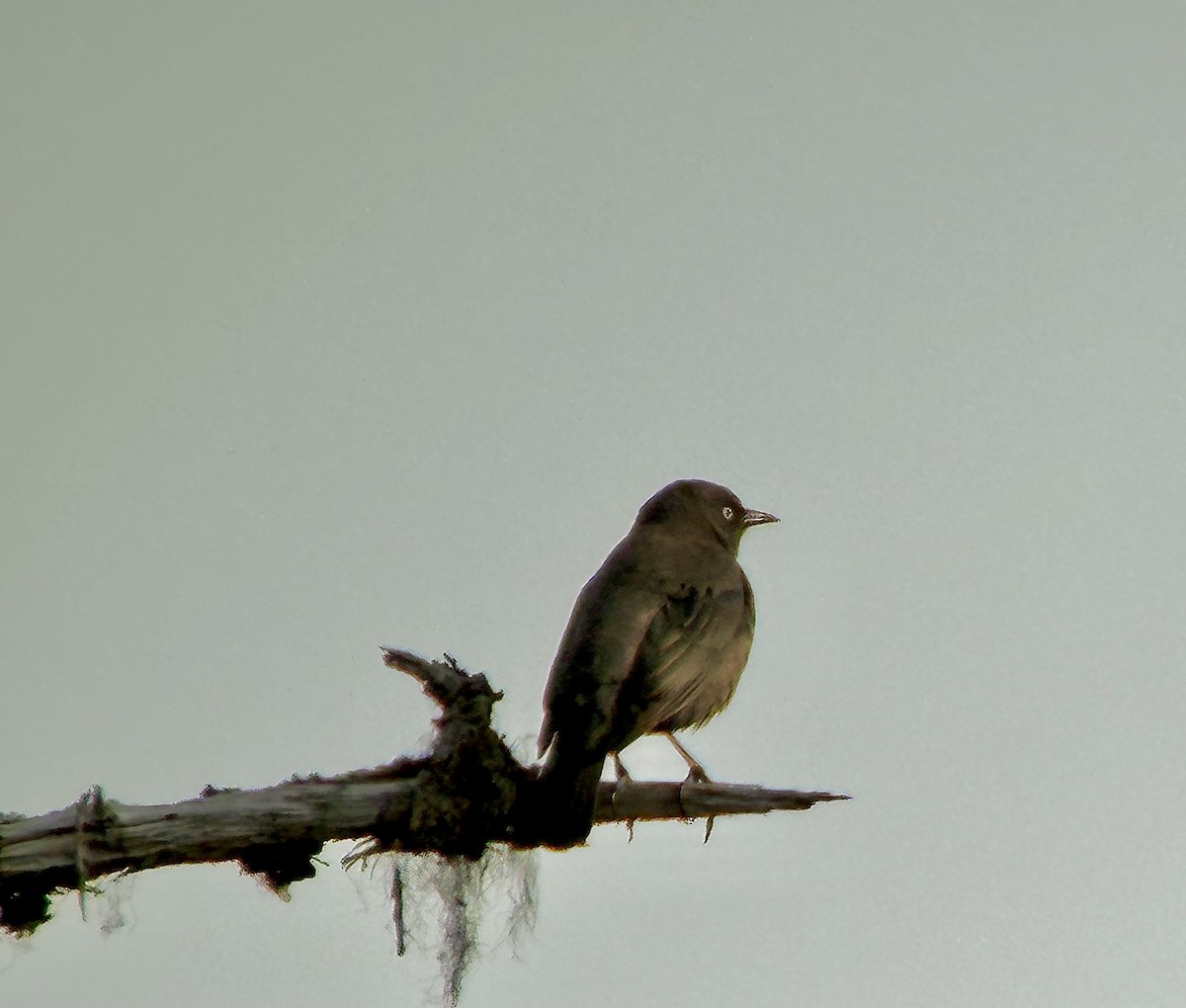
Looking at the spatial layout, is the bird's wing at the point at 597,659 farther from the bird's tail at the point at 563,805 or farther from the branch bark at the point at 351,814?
the branch bark at the point at 351,814

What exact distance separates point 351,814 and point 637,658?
2367mm

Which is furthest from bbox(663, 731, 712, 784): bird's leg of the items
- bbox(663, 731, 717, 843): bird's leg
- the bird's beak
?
the bird's beak

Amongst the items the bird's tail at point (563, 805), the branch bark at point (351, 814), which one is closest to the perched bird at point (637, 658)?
the bird's tail at point (563, 805)

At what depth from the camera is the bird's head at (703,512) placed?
9195mm

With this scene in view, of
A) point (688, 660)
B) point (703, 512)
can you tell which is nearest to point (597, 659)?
point (688, 660)

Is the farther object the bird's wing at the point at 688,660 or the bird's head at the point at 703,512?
the bird's head at the point at 703,512

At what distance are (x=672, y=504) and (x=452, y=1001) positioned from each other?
4304 mm

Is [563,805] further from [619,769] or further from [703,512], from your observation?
[703,512]

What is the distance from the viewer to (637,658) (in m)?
7.05

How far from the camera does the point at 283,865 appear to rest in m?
4.86

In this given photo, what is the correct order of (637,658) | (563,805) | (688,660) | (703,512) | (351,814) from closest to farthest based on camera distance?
(351,814) → (563,805) → (637,658) → (688,660) → (703,512)

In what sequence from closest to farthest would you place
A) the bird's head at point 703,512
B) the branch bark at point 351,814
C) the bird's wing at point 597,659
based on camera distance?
the branch bark at point 351,814
the bird's wing at point 597,659
the bird's head at point 703,512

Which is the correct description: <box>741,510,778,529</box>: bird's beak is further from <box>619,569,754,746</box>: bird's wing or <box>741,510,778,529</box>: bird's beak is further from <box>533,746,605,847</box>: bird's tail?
<box>533,746,605,847</box>: bird's tail

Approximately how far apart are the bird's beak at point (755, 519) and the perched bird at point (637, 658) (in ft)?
2.45
